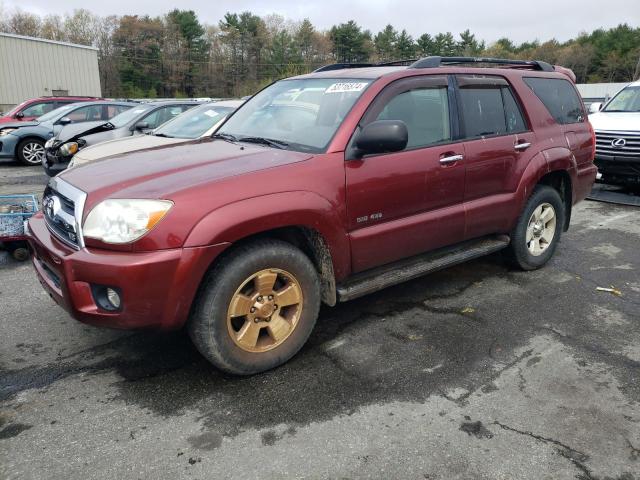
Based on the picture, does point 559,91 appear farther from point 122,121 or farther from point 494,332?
point 122,121

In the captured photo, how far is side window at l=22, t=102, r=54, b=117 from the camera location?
13.8m

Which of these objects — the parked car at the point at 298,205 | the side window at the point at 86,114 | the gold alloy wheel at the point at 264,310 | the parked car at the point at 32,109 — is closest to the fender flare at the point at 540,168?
the parked car at the point at 298,205

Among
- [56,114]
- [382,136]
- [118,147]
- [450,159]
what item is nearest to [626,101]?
[450,159]

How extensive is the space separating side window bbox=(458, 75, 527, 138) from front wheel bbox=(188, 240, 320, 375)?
186 centimetres

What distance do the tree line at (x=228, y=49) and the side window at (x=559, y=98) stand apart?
58160 mm

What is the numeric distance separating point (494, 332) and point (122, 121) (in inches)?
318

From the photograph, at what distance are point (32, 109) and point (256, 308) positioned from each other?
13.7m

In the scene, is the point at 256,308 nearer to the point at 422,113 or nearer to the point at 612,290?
the point at 422,113

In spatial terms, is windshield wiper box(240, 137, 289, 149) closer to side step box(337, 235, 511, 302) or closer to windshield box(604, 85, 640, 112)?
side step box(337, 235, 511, 302)

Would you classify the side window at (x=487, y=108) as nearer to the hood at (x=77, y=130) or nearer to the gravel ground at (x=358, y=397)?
the gravel ground at (x=358, y=397)

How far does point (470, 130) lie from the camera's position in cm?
401

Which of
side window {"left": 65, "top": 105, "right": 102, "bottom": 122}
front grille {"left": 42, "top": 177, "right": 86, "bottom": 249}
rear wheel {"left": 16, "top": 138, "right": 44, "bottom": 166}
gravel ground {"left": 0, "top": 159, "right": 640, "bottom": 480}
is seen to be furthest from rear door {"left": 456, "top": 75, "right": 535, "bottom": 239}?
rear wheel {"left": 16, "top": 138, "right": 44, "bottom": 166}

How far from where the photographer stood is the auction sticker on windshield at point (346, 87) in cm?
355

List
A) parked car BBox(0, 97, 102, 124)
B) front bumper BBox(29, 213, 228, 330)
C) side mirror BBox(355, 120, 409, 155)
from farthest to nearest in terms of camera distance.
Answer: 1. parked car BBox(0, 97, 102, 124)
2. side mirror BBox(355, 120, 409, 155)
3. front bumper BBox(29, 213, 228, 330)
